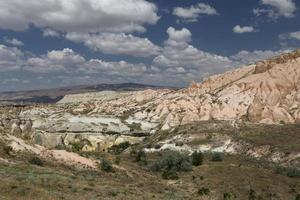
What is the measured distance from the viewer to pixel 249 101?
107438mm

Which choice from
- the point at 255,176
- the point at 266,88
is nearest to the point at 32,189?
the point at 255,176

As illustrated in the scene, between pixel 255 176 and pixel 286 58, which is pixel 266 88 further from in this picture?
pixel 255 176

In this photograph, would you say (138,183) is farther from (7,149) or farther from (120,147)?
(120,147)

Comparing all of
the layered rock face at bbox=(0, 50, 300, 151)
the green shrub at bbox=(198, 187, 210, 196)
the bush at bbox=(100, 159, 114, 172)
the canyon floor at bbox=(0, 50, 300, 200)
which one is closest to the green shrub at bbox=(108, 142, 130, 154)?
the canyon floor at bbox=(0, 50, 300, 200)

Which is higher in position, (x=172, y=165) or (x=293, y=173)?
(x=172, y=165)

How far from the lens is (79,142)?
313ft

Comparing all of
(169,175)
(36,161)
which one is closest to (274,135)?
(169,175)

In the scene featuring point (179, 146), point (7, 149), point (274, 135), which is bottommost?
point (179, 146)

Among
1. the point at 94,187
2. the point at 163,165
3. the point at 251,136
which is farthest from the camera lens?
the point at 251,136

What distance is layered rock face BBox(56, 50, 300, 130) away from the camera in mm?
102312

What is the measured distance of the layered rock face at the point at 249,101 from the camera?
336 feet

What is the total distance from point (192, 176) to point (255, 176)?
7403 millimetres

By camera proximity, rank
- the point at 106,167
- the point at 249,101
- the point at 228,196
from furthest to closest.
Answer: the point at 249,101 → the point at 106,167 → the point at 228,196

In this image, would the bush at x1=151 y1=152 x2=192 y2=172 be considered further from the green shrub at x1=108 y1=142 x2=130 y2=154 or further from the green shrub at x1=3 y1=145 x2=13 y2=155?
A: the green shrub at x1=108 y1=142 x2=130 y2=154
